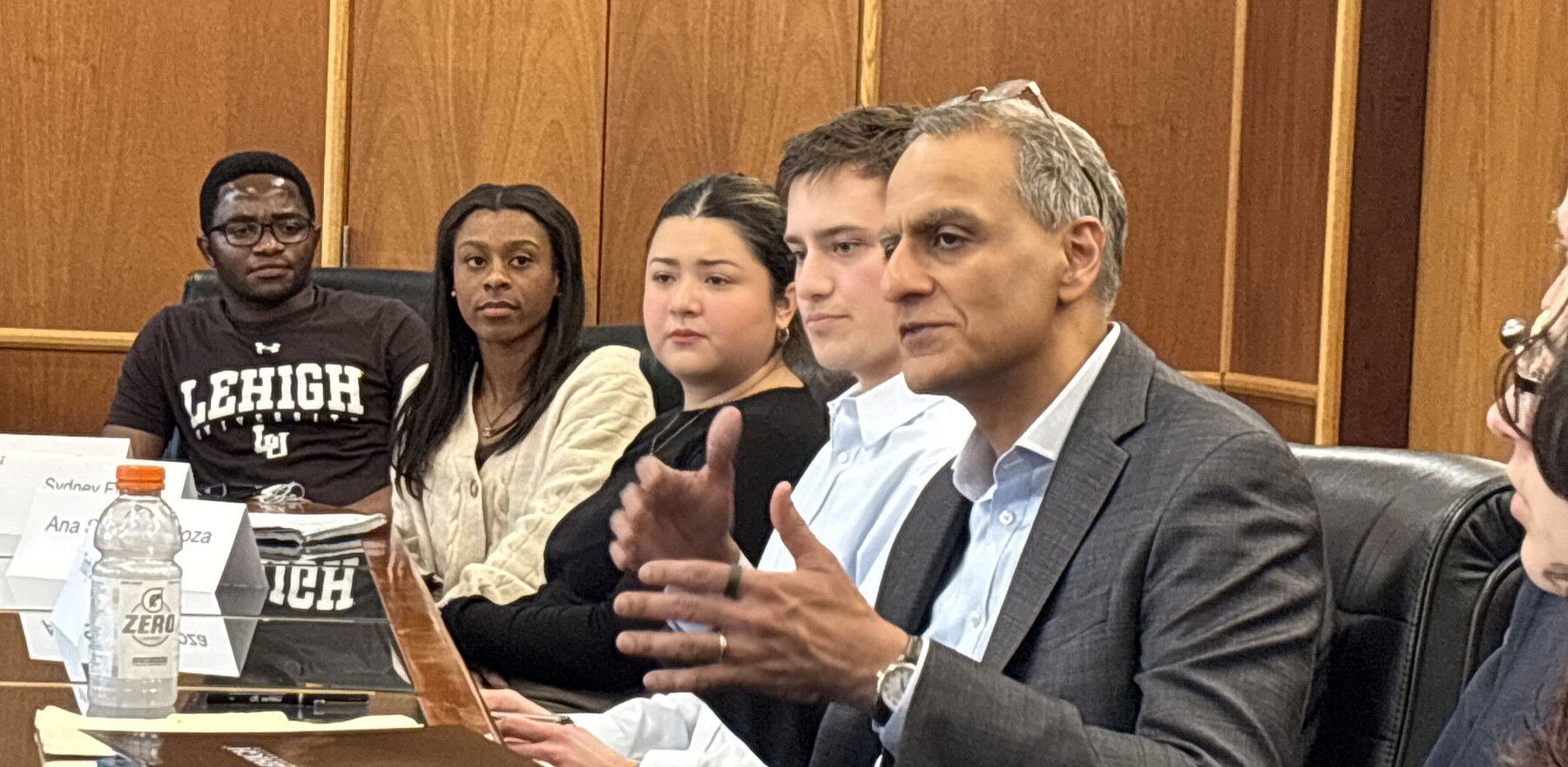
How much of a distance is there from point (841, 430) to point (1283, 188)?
9.12ft

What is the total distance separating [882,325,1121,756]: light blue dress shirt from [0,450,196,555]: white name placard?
1.00m

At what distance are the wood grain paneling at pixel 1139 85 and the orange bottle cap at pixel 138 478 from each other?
3534mm

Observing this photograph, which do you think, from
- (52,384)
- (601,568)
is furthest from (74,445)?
(52,384)

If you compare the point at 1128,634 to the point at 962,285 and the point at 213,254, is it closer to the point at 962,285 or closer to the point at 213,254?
the point at 962,285

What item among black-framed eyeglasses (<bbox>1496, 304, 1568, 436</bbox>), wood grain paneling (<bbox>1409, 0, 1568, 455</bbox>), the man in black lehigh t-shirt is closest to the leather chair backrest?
the man in black lehigh t-shirt

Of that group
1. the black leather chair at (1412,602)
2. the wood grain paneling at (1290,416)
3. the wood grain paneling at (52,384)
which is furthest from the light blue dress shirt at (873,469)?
the wood grain paneling at (52,384)

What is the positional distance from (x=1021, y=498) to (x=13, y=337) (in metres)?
3.88

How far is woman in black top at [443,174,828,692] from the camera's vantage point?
89.9 inches

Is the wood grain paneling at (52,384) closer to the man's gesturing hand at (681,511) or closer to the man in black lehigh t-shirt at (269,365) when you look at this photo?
the man in black lehigh t-shirt at (269,365)

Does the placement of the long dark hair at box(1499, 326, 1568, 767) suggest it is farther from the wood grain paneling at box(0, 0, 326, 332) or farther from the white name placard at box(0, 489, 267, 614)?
the wood grain paneling at box(0, 0, 326, 332)

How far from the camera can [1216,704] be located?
127 cm

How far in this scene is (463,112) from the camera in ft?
15.6

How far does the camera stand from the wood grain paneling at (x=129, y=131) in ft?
15.3

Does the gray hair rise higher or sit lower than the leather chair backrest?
higher
